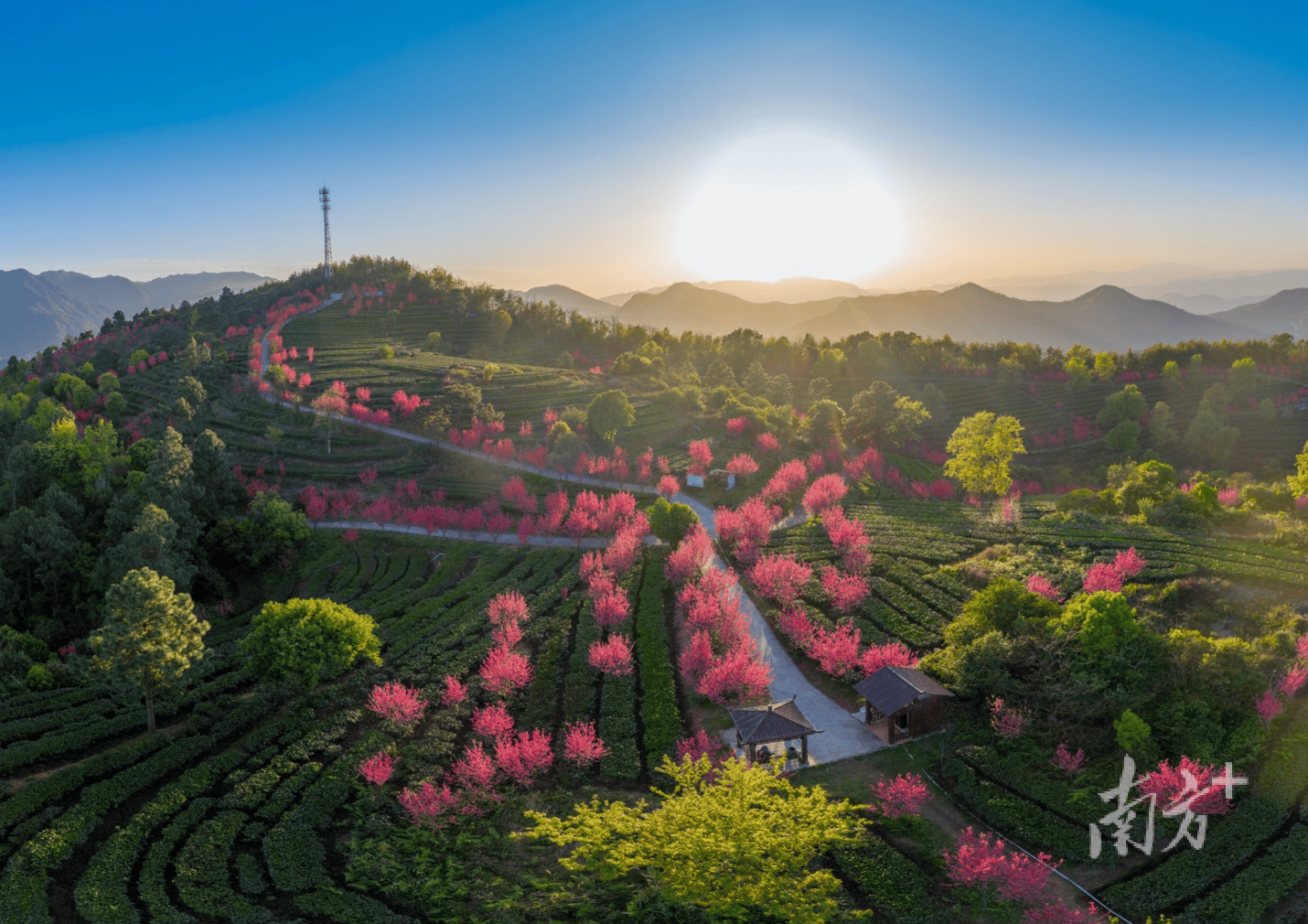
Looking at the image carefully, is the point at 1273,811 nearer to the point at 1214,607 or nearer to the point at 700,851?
the point at 1214,607

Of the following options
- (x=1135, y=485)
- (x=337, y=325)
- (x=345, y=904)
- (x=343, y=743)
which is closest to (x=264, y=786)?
(x=343, y=743)

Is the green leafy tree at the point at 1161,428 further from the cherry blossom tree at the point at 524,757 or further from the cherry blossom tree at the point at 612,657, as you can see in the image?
the cherry blossom tree at the point at 524,757

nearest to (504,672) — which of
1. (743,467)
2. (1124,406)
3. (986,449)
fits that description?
(743,467)

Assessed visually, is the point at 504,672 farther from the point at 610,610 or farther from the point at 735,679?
the point at 735,679

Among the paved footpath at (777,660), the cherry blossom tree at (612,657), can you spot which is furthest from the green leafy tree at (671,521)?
the cherry blossom tree at (612,657)

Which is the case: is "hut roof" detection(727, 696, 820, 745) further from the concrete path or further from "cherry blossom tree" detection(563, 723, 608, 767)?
"cherry blossom tree" detection(563, 723, 608, 767)

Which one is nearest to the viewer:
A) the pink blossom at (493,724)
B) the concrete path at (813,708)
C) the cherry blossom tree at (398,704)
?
A: the pink blossom at (493,724)
